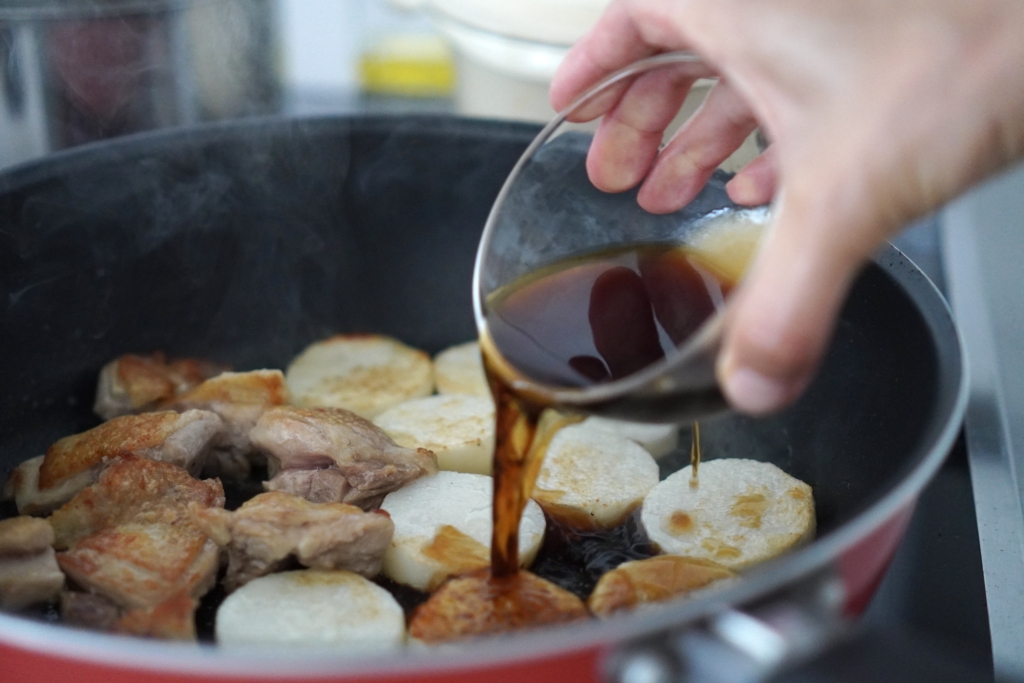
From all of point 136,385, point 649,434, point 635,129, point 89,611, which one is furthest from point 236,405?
point 635,129

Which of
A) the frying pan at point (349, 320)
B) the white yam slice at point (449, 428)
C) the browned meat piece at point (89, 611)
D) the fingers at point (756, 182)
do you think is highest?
the fingers at point (756, 182)

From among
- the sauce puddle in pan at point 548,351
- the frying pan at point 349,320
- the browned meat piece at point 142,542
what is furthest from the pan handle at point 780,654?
the browned meat piece at point 142,542

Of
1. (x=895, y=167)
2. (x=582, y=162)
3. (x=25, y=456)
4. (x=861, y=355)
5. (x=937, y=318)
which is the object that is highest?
(x=895, y=167)

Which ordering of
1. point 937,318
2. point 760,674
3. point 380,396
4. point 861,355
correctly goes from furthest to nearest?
point 380,396 < point 861,355 < point 937,318 < point 760,674

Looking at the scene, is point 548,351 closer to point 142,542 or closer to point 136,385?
point 142,542

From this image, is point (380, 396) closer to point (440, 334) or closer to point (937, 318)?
point (440, 334)

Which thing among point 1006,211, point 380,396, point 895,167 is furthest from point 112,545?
point 1006,211

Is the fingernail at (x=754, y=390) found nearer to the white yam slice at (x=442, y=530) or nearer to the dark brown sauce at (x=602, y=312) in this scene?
the dark brown sauce at (x=602, y=312)
